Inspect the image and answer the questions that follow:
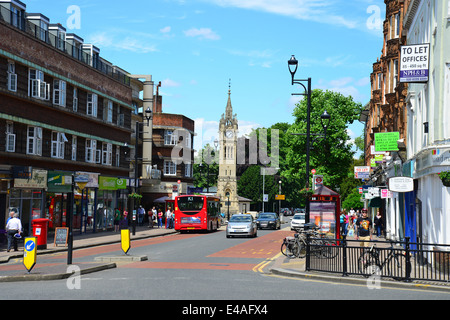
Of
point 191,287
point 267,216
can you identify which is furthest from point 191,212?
point 191,287

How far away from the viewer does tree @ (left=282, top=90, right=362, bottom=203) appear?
63469 millimetres

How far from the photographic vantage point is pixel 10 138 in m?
31.3

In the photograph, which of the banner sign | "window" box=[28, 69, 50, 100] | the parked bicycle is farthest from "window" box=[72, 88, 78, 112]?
the banner sign

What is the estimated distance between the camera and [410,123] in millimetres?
27031

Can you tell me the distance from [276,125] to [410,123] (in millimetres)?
78727

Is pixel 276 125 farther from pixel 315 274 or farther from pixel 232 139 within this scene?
pixel 315 274

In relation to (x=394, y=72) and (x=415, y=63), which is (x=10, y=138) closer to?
(x=415, y=63)

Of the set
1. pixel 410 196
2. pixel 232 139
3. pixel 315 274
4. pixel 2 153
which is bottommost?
pixel 315 274

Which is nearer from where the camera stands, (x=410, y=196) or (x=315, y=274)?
(x=315, y=274)

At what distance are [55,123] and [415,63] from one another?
75.5 feet

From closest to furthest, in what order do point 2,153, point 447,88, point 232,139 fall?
point 447,88
point 2,153
point 232,139

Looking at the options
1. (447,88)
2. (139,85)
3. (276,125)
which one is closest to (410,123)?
(447,88)

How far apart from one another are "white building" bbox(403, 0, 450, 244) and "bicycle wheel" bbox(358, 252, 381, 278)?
3774 millimetres

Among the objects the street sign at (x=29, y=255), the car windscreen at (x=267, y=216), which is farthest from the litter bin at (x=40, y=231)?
the car windscreen at (x=267, y=216)
